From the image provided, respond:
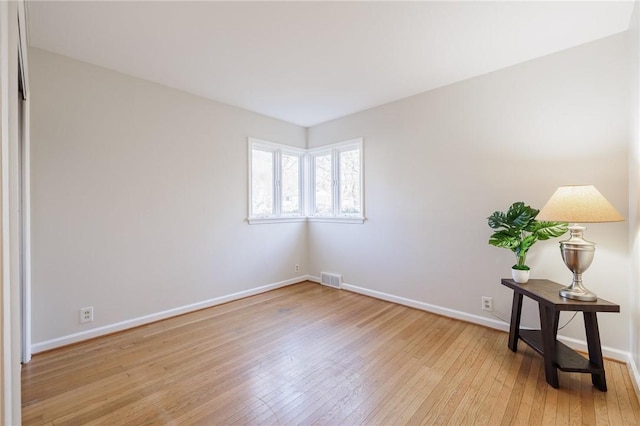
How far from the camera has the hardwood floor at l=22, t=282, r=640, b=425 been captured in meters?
1.62

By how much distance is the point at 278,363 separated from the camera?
7.11ft

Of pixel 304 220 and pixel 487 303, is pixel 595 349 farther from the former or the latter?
pixel 304 220

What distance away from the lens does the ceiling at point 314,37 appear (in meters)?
1.90

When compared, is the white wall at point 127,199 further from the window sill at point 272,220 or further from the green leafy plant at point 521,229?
the green leafy plant at point 521,229

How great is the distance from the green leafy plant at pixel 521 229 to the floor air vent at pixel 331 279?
7.35 feet

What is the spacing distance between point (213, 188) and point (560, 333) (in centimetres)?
388

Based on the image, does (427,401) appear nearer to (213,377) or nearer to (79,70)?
(213,377)

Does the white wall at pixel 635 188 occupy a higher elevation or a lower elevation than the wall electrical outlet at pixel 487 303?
higher

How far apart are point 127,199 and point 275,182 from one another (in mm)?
1962

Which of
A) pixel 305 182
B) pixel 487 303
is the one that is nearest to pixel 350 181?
pixel 305 182

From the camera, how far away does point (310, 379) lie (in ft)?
6.45

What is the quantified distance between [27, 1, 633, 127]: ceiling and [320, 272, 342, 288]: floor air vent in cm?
264

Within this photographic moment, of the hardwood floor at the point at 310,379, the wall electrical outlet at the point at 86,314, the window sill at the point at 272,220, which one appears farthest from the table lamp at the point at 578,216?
the wall electrical outlet at the point at 86,314

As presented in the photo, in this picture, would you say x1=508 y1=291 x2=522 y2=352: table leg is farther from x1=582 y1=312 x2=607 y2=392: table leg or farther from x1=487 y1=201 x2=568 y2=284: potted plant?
x1=582 y1=312 x2=607 y2=392: table leg
